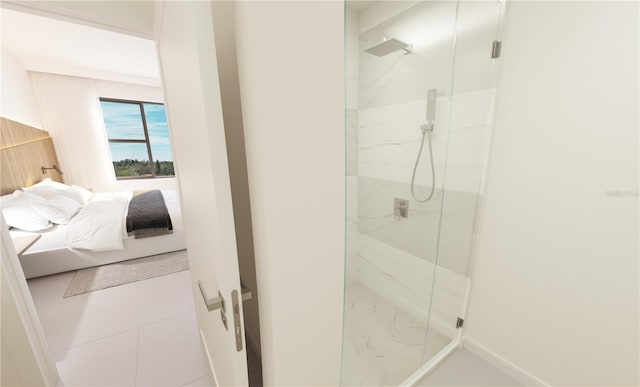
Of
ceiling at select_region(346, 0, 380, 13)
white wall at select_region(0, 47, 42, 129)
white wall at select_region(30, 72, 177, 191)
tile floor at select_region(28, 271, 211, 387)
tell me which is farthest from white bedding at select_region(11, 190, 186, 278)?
ceiling at select_region(346, 0, 380, 13)

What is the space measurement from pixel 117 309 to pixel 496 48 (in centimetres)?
324

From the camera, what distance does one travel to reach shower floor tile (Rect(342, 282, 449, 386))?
141 centimetres

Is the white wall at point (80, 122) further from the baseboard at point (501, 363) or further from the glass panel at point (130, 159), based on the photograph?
the baseboard at point (501, 363)

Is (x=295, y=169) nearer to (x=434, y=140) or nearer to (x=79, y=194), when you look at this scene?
(x=434, y=140)

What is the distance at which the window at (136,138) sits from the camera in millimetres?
4719

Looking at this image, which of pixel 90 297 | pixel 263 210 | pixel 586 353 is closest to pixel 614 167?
pixel 586 353

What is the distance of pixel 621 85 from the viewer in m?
0.96

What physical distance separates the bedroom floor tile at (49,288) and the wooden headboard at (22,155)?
43.3 inches

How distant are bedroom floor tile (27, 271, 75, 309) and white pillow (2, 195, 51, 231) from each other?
0.51 meters

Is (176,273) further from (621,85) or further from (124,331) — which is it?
(621,85)

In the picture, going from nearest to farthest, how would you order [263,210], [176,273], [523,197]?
[263,210]
[523,197]
[176,273]

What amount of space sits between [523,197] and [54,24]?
14.9ft

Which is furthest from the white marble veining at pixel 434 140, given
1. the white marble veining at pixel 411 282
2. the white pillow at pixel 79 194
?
the white pillow at pixel 79 194

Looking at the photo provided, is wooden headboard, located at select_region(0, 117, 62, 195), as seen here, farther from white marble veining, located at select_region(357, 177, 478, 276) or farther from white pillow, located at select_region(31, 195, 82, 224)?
white marble veining, located at select_region(357, 177, 478, 276)
